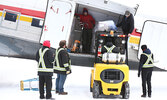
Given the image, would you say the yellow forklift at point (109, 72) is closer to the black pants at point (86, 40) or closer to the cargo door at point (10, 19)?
the black pants at point (86, 40)

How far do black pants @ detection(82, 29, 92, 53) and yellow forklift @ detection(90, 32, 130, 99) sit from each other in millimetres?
1589

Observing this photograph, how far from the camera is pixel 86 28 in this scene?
31.1 ft

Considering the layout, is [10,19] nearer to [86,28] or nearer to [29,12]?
[29,12]

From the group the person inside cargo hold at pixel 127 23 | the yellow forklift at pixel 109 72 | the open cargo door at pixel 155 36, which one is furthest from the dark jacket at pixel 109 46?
the open cargo door at pixel 155 36

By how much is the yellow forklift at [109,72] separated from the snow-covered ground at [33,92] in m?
0.40

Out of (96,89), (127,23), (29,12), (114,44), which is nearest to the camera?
(96,89)

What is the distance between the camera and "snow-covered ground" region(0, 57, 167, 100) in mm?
7191

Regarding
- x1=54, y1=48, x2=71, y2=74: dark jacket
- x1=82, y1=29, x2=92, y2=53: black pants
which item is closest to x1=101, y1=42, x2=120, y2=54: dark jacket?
x1=54, y1=48, x2=71, y2=74: dark jacket

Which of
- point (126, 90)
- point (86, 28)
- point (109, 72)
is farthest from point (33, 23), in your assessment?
point (126, 90)

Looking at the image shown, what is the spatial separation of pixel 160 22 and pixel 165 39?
59 centimetres

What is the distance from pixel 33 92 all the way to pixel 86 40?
2866mm

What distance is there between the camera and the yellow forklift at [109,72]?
23.4 feet

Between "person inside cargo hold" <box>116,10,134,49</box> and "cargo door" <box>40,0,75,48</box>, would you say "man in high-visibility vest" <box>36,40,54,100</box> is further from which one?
"person inside cargo hold" <box>116,10,134,49</box>

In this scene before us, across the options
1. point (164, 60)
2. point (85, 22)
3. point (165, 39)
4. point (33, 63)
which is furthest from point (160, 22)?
point (33, 63)
